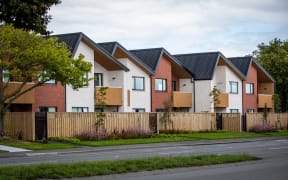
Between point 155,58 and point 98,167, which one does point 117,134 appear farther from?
point 98,167

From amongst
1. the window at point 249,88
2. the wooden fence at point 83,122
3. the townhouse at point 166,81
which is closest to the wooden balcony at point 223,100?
the townhouse at point 166,81

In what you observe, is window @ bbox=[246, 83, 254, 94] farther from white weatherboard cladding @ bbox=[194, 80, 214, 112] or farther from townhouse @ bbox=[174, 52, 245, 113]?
white weatherboard cladding @ bbox=[194, 80, 214, 112]

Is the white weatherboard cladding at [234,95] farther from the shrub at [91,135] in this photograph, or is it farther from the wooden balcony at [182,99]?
the shrub at [91,135]

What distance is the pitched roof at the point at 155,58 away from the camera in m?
55.0

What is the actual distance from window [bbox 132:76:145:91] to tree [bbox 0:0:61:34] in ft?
52.5

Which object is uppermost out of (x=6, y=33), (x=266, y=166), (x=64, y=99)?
(x=6, y=33)

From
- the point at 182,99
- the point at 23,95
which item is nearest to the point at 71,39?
the point at 23,95

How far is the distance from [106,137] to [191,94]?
2214 cm

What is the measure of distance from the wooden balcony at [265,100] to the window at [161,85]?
Answer: 52.5 ft

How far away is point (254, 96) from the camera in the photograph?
67.2 m

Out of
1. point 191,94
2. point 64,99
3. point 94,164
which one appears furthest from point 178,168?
point 191,94

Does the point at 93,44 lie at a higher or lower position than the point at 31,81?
higher

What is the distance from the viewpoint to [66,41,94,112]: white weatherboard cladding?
44.5 m

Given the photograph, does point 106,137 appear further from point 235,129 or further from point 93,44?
point 235,129
